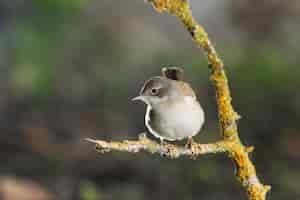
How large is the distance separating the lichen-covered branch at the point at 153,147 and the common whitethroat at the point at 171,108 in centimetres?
3

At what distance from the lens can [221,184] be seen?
180 inches

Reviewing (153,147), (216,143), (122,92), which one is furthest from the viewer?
(122,92)

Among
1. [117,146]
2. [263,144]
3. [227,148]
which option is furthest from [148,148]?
[263,144]

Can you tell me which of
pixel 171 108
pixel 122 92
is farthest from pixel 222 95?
pixel 122 92

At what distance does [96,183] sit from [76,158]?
38 cm

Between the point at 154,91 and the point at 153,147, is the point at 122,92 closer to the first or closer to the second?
the point at 154,91

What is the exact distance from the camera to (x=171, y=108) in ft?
4.90

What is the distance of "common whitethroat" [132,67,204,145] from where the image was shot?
1.32 metres

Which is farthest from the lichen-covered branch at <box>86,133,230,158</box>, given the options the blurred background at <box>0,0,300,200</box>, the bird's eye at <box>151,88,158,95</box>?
the blurred background at <box>0,0,300,200</box>

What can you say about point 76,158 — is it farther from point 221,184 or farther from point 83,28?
point 83,28

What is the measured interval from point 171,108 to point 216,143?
0.17m

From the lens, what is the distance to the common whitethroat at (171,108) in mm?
1323

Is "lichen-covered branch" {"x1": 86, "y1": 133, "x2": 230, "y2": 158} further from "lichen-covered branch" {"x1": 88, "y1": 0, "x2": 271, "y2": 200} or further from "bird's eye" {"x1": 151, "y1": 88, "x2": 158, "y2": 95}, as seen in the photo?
"bird's eye" {"x1": 151, "y1": 88, "x2": 158, "y2": 95}

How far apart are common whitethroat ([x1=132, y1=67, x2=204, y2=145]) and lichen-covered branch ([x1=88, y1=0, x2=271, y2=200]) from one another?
0.11 feet
